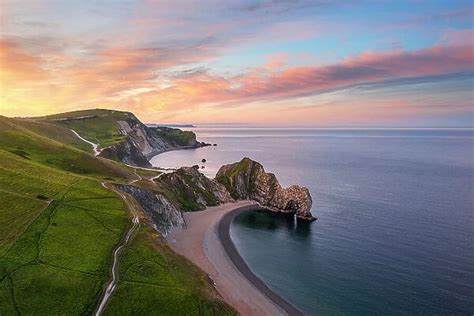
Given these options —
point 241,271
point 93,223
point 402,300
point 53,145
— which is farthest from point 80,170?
point 402,300

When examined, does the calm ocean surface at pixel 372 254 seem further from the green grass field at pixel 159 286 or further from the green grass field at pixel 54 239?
the green grass field at pixel 54 239

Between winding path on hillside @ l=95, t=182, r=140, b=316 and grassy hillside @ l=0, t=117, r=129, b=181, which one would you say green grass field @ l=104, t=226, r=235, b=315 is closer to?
winding path on hillside @ l=95, t=182, r=140, b=316

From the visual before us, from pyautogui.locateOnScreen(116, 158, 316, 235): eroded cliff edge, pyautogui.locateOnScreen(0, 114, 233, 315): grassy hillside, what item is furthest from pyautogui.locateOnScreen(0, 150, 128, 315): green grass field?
pyautogui.locateOnScreen(116, 158, 316, 235): eroded cliff edge

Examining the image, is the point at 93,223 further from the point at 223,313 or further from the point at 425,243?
the point at 425,243

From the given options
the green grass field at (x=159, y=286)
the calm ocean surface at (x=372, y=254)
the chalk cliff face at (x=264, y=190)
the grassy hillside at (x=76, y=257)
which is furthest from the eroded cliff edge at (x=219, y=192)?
the green grass field at (x=159, y=286)

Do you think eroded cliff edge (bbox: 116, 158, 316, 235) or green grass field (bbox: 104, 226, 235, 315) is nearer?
green grass field (bbox: 104, 226, 235, 315)

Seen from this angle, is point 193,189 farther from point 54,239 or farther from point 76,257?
point 76,257

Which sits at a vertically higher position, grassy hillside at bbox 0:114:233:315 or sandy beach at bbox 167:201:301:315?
grassy hillside at bbox 0:114:233:315
